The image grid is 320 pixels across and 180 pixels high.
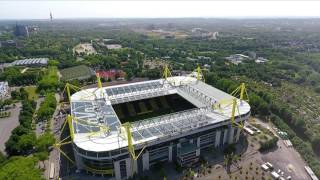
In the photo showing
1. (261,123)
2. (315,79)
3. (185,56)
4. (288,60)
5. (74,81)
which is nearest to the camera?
(261,123)

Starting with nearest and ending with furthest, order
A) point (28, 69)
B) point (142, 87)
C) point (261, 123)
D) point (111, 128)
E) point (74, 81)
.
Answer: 1. point (111, 128)
2. point (261, 123)
3. point (142, 87)
4. point (74, 81)
5. point (28, 69)

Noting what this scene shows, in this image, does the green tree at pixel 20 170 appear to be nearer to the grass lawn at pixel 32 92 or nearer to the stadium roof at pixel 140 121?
the stadium roof at pixel 140 121

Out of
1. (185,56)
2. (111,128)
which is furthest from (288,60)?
(111,128)

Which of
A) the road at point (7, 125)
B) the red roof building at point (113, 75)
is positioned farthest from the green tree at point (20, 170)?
the red roof building at point (113, 75)

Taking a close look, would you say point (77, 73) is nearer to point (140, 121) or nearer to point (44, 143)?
point (44, 143)

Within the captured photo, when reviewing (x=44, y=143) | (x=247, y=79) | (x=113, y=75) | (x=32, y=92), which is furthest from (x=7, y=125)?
(x=247, y=79)

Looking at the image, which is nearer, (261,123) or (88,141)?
(88,141)

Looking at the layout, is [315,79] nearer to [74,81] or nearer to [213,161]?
[213,161]

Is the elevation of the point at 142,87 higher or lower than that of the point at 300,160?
higher

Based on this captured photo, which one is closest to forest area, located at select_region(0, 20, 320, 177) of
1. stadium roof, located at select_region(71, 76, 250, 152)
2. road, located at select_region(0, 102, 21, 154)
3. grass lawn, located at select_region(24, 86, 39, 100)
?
grass lawn, located at select_region(24, 86, 39, 100)
